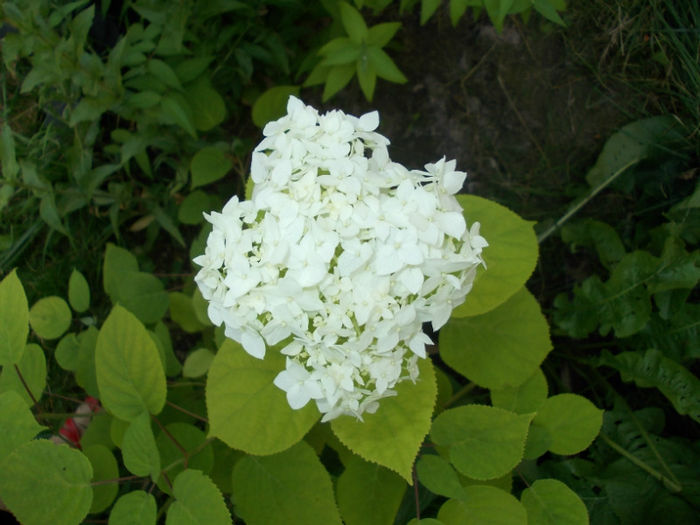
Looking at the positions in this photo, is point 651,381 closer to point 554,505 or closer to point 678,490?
point 678,490

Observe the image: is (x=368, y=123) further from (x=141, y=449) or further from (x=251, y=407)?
(x=141, y=449)

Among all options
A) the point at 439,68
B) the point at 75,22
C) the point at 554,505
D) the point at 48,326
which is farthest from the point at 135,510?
the point at 439,68

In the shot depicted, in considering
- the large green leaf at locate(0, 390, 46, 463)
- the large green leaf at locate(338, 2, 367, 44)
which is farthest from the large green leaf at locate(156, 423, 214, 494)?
the large green leaf at locate(338, 2, 367, 44)

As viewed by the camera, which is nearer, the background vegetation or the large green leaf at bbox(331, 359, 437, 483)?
the large green leaf at bbox(331, 359, 437, 483)

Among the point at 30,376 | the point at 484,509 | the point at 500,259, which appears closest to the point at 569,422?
the point at 484,509

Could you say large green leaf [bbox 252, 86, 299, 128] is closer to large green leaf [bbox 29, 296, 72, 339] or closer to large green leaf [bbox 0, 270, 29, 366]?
large green leaf [bbox 29, 296, 72, 339]

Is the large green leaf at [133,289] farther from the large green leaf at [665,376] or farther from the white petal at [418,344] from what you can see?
the large green leaf at [665,376]

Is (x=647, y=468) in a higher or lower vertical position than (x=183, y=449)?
lower
